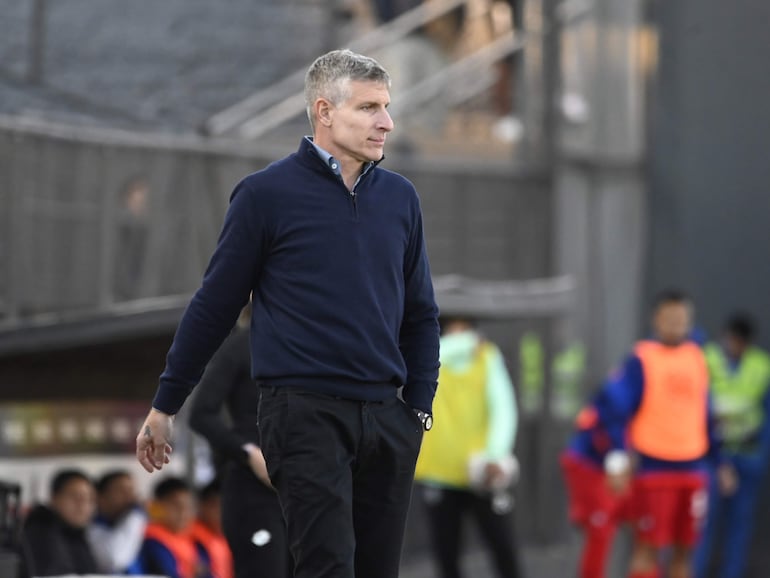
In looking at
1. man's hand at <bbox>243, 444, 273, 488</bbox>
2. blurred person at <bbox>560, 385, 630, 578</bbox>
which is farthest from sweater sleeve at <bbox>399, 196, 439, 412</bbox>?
blurred person at <bbox>560, 385, 630, 578</bbox>

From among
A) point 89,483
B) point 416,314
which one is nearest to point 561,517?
point 89,483

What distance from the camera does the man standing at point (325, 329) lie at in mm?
5066

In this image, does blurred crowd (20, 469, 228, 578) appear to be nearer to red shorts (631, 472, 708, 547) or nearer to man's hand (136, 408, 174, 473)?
red shorts (631, 472, 708, 547)

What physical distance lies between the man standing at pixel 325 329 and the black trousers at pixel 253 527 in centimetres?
200

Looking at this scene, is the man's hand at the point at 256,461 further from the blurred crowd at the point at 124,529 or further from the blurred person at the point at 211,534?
the blurred person at the point at 211,534

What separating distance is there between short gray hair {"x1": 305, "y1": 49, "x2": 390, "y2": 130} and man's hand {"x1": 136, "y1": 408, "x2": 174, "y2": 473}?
91 centimetres

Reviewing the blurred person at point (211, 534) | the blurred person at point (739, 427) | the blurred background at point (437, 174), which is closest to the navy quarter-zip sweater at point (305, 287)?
the blurred background at point (437, 174)

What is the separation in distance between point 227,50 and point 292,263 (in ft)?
30.6

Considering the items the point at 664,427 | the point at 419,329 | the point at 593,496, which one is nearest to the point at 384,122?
the point at 419,329

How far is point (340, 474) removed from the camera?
507cm

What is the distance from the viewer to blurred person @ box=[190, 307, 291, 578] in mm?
7211

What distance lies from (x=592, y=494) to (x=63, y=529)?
4.23m

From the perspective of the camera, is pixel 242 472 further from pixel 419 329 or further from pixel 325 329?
pixel 325 329

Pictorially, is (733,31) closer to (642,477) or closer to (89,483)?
(642,477)
